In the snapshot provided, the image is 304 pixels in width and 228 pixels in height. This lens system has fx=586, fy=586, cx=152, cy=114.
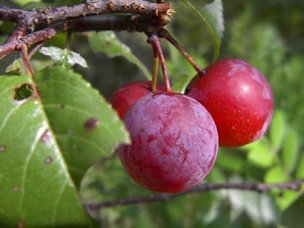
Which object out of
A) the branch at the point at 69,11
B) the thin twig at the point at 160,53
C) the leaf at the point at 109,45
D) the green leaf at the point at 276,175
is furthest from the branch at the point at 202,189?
the branch at the point at 69,11

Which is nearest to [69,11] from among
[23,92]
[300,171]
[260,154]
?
[23,92]

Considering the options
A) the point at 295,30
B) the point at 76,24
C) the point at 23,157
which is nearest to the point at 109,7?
the point at 76,24

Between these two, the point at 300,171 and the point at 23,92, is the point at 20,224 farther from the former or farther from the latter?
the point at 300,171

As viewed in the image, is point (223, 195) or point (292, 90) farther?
point (292, 90)

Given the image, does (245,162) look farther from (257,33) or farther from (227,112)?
(257,33)

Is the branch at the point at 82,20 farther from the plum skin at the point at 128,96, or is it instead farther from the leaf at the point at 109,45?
the leaf at the point at 109,45
